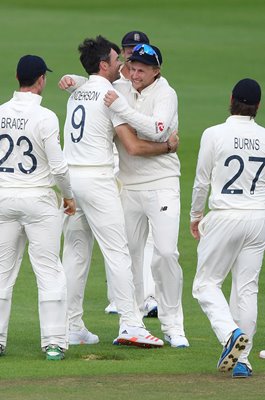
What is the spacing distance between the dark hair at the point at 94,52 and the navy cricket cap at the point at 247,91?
1.60 metres

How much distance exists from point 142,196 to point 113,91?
0.94 metres

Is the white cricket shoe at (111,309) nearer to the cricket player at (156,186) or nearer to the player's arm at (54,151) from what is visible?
the cricket player at (156,186)

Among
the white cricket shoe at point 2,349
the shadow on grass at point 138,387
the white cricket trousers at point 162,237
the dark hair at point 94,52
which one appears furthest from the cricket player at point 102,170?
the shadow on grass at point 138,387

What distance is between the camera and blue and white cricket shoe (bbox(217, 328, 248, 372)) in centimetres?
935

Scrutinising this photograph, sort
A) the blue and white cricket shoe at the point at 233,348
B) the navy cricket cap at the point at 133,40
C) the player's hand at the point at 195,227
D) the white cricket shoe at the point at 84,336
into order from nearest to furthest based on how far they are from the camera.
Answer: the blue and white cricket shoe at the point at 233,348, the player's hand at the point at 195,227, the white cricket shoe at the point at 84,336, the navy cricket cap at the point at 133,40

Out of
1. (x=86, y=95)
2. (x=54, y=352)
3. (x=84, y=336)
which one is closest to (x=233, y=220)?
(x=54, y=352)

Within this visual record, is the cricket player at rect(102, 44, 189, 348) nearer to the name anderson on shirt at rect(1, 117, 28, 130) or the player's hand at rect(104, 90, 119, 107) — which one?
the player's hand at rect(104, 90, 119, 107)

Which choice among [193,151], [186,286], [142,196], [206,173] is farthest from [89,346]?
[193,151]

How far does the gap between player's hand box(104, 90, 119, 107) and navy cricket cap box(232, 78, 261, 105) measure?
1.27 m

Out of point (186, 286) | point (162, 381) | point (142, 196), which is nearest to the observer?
point (162, 381)

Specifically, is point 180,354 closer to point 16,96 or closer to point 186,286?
point 16,96

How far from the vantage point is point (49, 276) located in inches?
407

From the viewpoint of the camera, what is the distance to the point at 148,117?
425 inches

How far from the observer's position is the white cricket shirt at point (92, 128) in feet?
35.8
